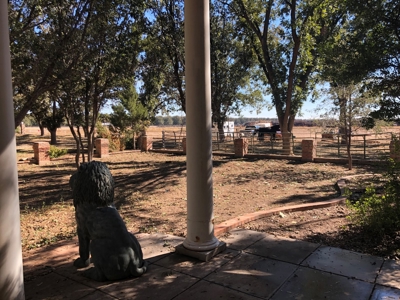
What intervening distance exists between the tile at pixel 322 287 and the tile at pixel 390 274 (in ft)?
0.63

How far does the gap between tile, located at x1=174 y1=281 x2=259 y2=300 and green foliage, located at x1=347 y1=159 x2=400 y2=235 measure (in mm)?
2427

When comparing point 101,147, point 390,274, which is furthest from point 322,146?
point 390,274

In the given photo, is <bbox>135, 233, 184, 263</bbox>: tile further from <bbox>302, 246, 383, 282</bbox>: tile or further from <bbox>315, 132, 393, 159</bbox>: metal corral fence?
<bbox>315, 132, 393, 159</bbox>: metal corral fence

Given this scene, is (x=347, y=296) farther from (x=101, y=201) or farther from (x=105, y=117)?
(x=105, y=117)

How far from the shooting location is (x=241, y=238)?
4.52m

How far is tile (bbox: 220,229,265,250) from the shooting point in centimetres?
425

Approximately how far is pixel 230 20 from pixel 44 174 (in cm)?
1494

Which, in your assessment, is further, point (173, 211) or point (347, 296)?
point (173, 211)

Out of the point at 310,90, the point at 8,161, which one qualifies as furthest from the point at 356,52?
the point at 310,90

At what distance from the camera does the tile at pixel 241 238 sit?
4.25 m


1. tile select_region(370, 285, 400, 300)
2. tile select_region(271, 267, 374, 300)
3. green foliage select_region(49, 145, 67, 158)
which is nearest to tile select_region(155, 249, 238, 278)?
tile select_region(271, 267, 374, 300)

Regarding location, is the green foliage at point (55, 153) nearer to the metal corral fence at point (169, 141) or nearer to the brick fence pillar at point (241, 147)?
the metal corral fence at point (169, 141)

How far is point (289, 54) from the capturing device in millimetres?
22219

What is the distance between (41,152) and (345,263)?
14.5 meters
